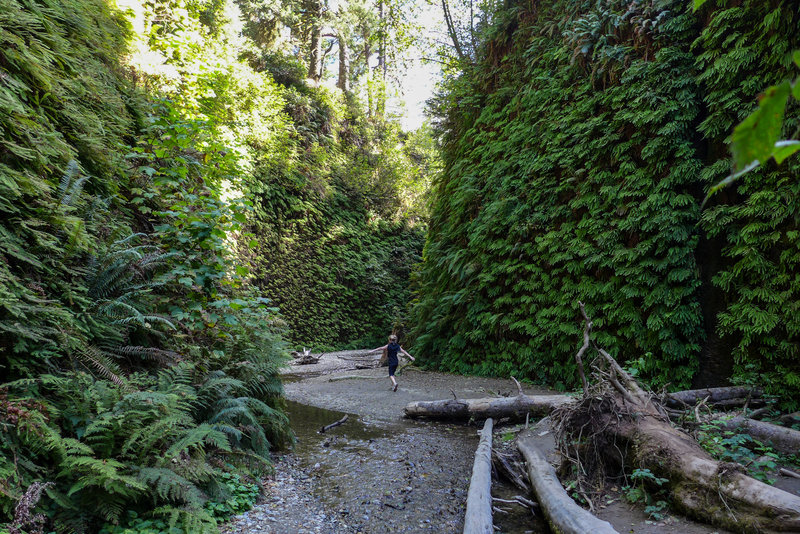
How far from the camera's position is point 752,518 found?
2779 mm

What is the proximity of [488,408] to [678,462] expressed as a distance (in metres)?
3.18

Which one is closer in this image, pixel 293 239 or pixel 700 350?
pixel 700 350

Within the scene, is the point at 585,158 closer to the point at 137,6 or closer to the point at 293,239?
the point at 137,6

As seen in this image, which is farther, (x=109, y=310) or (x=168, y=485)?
(x=109, y=310)

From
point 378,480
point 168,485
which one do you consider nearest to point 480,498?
point 378,480

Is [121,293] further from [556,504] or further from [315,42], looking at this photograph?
[315,42]

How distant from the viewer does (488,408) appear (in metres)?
6.37

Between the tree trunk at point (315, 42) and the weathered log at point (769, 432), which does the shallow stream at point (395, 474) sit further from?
the tree trunk at point (315, 42)

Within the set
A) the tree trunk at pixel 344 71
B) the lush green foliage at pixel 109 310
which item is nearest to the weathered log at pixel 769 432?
the lush green foliage at pixel 109 310

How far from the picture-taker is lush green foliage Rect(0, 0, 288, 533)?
2811 millimetres

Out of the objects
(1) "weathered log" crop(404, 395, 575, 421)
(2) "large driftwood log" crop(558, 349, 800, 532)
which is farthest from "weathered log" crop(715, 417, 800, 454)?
(1) "weathered log" crop(404, 395, 575, 421)

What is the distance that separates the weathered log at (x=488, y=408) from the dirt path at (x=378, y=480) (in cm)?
21

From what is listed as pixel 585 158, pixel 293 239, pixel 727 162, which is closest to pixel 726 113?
pixel 727 162

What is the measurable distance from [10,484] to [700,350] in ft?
25.1
